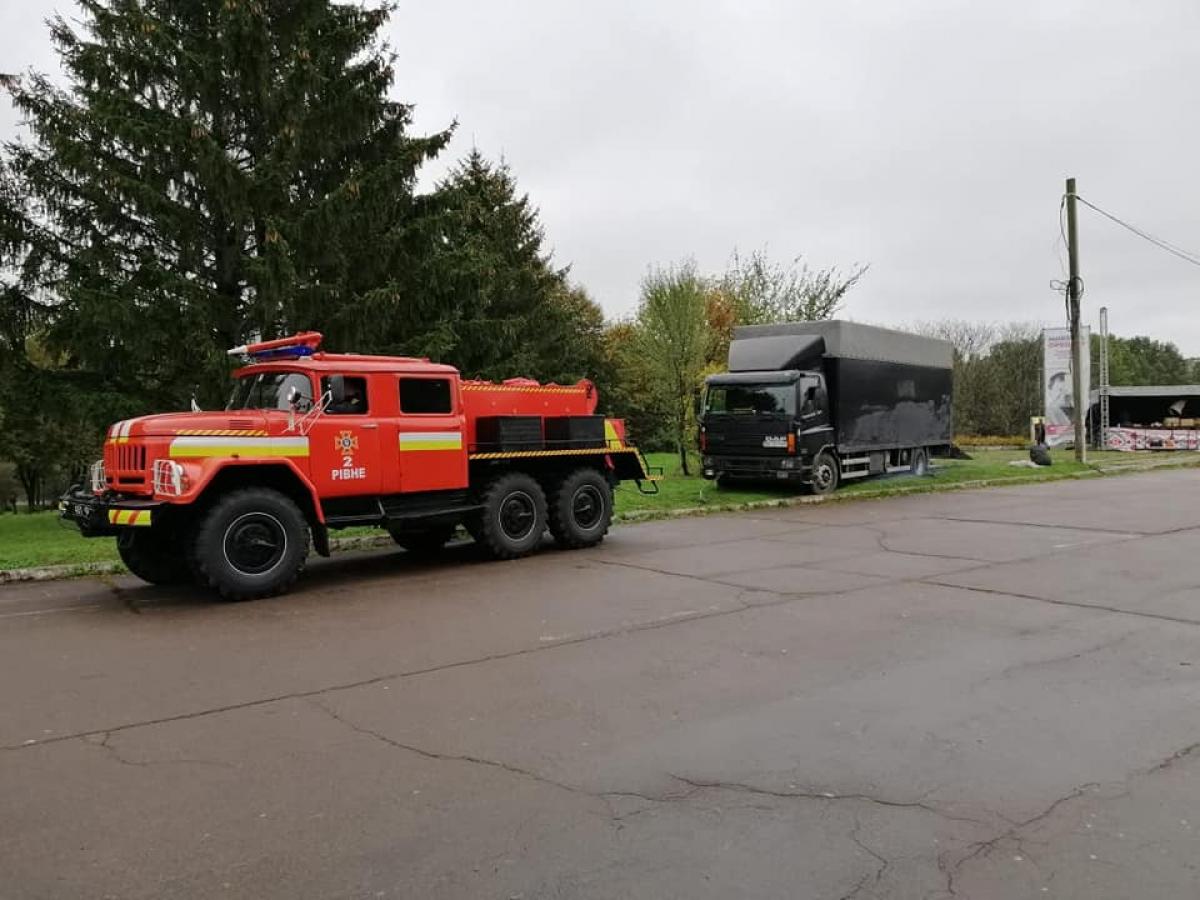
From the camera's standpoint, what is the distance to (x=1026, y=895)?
10.6ft

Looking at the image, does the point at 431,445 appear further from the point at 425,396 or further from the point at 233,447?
the point at 233,447

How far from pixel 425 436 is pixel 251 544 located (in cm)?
238

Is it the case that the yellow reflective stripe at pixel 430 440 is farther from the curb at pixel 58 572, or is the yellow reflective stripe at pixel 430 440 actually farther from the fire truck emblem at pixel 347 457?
the curb at pixel 58 572

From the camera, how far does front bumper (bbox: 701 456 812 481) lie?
1906 cm

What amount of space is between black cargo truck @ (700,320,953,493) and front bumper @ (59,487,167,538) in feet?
42.6

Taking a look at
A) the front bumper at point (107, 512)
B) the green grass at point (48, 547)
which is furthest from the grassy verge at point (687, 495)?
the front bumper at point (107, 512)

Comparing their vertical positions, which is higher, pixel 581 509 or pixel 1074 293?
pixel 1074 293

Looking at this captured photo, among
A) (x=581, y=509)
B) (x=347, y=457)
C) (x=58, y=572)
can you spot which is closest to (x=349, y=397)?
(x=347, y=457)

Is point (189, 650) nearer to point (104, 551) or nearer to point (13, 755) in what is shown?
point (13, 755)

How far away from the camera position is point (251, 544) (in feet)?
29.7

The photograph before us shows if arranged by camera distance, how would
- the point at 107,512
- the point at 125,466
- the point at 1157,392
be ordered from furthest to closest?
the point at 1157,392 → the point at 125,466 → the point at 107,512

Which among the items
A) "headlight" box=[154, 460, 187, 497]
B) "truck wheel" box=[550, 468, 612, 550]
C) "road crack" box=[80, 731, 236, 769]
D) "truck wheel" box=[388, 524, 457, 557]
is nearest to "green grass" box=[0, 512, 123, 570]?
"headlight" box=[154, 460, 187, 497]

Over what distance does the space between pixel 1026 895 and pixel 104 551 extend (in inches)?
469

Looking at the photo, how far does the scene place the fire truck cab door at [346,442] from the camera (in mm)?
9781
